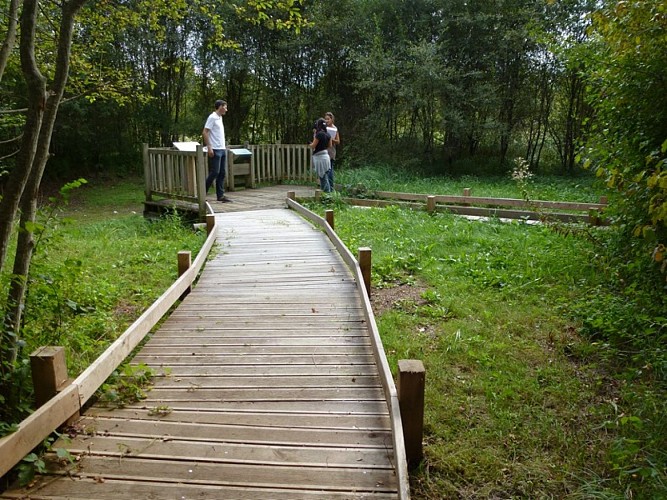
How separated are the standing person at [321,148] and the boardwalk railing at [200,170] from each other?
2518 millimetres

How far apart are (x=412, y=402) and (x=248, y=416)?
105 centimetres

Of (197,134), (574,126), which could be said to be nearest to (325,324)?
(574,126)

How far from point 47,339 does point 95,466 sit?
151 centimetres

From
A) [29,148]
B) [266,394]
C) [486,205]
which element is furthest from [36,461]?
[486,205]

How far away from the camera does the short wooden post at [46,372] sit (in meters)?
2.84

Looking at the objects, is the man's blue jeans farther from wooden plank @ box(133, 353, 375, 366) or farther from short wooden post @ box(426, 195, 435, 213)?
wooden plank @ box(133, 353, 375, 366)

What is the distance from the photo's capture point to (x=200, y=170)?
9625mm

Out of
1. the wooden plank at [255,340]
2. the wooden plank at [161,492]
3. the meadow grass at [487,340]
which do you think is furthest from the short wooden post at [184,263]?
the wooden plank at [161,492]

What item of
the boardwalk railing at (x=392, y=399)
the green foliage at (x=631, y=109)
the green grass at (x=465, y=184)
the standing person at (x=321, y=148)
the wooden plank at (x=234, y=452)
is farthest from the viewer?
the green grass at (x=465, y=184)

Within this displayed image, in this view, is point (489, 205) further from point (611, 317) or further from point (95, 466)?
point (95, 466)

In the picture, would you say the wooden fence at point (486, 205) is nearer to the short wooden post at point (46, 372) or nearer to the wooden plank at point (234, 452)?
the wooden plank at point (234, 452)

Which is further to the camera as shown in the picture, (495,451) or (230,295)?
(230,295)

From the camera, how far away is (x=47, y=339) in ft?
12.5

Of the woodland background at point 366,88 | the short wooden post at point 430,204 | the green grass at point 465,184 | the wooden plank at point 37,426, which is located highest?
the woodland background at point 366,88
